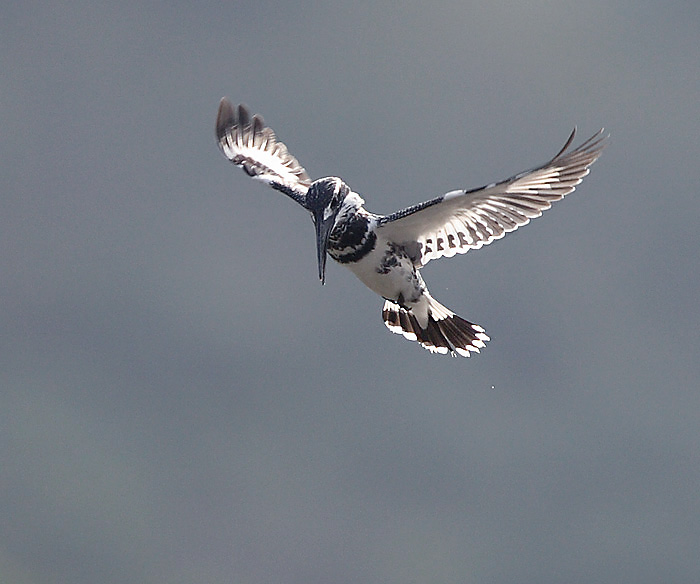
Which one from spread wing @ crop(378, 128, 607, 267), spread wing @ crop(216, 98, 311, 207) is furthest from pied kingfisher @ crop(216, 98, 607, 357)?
spread wing @ crop(216, 98, 311, 207)

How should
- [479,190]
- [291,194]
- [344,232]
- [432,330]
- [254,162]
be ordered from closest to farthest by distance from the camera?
[479,190] → [344,232] → [291,194] → [432,330] → [254,162]

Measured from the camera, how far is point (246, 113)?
12.5ft

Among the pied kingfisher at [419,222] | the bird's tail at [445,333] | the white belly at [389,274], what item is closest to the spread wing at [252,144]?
the pied kingfisher at [419,222]

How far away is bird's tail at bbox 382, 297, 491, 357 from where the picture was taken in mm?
3266

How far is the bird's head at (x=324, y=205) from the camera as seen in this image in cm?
278

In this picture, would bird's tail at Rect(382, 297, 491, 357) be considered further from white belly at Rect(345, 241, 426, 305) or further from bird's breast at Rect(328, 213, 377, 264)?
bird's breast at Rect(328, 213, 377, 264)

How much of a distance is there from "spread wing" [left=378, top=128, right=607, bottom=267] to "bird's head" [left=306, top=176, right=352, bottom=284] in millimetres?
126

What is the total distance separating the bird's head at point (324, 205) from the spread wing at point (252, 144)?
2.37ft

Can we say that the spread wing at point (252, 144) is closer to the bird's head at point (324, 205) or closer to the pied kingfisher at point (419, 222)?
the pied kingfisher at point (419, 222)

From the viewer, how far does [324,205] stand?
283 centimetres

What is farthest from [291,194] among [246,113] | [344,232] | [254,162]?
[246,113]

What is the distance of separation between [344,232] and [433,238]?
11.2 inches

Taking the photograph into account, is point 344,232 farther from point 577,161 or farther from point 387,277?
point 577,161

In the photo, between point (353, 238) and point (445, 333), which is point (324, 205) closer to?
point (353, 238)
